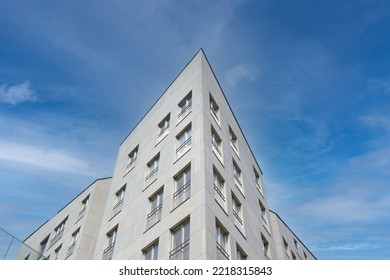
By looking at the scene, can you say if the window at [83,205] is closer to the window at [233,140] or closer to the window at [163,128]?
the window at [163,128]

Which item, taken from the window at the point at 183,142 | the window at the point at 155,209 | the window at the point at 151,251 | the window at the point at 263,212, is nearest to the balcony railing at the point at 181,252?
the window at the point at 151,251

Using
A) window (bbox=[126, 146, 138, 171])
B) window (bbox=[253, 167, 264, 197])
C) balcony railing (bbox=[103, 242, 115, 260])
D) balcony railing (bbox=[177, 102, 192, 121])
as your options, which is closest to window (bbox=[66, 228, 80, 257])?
balcony railing (bbox=[103, 242, 115, 260])

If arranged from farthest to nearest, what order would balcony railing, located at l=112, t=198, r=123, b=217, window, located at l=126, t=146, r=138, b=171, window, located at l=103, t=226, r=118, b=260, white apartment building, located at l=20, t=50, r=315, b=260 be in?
window, located at l=126, t=146, r=138, b=171 → balcony railing, located at l=112, t=198, r=123, b=217 → window, located at l=103, t=226, r=118, b=260 → white apartment building, located at l=20, t=50, r=315, b=260

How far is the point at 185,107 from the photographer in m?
21.7

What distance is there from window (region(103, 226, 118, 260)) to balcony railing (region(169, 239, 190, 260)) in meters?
5.93

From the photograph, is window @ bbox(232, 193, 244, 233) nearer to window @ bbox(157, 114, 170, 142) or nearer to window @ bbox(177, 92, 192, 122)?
window @ bbox(177, 92, 192, 122)

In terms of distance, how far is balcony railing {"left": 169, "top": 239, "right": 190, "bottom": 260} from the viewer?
45.3 ft

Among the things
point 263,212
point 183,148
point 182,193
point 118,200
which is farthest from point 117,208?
point 263,212

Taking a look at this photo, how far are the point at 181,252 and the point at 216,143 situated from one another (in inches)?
305

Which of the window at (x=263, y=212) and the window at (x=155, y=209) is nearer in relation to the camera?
the window at (x=155, y=209)

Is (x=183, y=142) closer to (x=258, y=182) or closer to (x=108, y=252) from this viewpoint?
(x=108, y=252)

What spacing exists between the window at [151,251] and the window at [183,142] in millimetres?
5067

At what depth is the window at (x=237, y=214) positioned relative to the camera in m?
18.1
